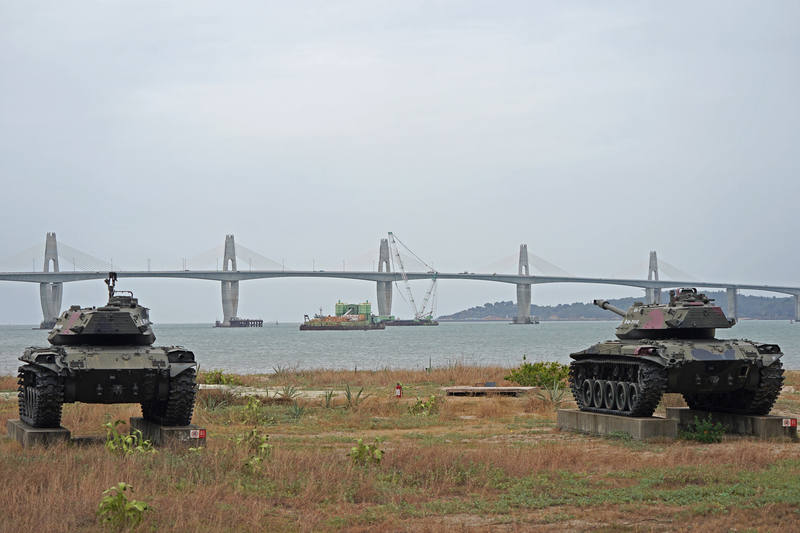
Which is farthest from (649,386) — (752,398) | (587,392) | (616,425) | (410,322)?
(410,322)

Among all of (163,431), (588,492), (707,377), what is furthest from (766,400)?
(163,431)

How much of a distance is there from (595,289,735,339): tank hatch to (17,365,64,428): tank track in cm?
1070

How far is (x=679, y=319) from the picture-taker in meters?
16.4

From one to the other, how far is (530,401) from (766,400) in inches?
260

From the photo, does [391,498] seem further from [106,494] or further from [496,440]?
[496,440]

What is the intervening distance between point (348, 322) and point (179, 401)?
413 ft

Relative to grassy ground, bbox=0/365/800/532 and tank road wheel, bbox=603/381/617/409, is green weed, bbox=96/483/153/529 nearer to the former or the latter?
grassy ground, bbox=0/365/800/532

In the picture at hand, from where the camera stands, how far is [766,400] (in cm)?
1577

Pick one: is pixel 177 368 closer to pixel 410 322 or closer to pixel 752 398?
pixel 752 398

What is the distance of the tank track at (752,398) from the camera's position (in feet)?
50.9

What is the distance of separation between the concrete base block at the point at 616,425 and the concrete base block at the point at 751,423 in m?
0.81

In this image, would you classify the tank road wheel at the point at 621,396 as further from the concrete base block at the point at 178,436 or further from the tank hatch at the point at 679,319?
the concrete base block at the point at 178,436

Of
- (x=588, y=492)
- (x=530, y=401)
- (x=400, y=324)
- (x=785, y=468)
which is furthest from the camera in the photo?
(x=400, y=324)

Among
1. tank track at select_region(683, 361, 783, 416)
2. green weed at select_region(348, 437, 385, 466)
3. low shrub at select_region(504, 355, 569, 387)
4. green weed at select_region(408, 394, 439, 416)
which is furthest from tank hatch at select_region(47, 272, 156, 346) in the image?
low shrub at select_region(504, 355, 569, 387)
